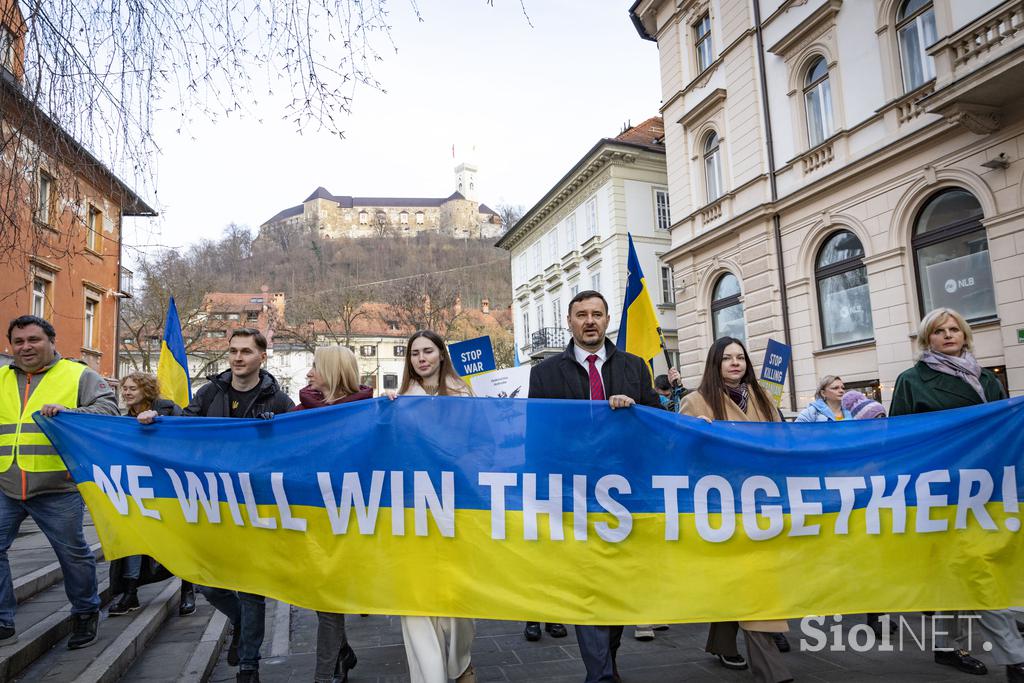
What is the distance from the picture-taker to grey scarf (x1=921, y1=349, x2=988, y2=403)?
14.7ft

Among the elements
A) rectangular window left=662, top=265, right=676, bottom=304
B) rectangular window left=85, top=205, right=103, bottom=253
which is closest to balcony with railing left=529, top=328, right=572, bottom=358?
rectangular window left=662, top=265, right=676, bottom=304

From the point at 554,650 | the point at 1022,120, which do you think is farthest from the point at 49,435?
the point at 1022,120

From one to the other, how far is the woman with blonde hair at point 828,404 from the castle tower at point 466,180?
148023 millimetres

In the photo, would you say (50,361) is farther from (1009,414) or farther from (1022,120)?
(1022,120)

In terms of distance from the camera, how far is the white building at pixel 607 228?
93.4ft

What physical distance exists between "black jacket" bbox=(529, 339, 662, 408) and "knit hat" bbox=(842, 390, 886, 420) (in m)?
3.29

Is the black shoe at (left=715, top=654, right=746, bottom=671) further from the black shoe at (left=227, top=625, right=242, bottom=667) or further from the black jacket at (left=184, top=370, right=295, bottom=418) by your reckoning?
→ the black jacket at (left=184, top=370, right=295, bottom=418)

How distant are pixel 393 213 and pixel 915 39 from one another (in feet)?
453

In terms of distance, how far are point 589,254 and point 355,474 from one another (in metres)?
27.5

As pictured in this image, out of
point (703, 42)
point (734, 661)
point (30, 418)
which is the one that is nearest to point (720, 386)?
point (734, 661)

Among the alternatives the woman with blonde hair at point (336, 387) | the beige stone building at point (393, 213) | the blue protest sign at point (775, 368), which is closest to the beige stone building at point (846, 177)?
the blue protest sign at point (775, 368)

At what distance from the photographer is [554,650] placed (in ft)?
16.7

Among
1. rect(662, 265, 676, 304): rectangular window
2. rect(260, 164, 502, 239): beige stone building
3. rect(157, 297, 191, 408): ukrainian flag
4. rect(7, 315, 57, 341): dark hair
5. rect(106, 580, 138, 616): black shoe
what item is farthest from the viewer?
rect(260, 164, 502, 239): beige stone building

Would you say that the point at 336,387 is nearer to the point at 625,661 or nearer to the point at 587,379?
the point at 587,379
